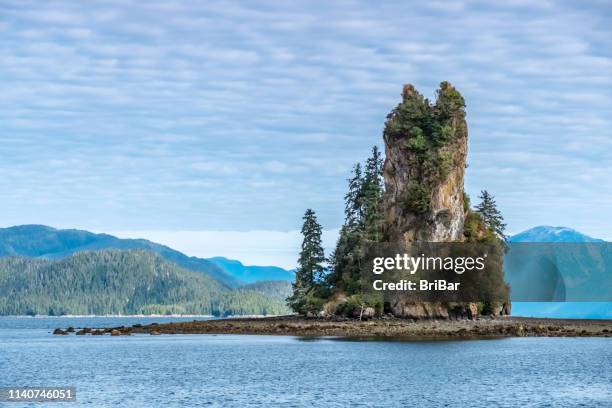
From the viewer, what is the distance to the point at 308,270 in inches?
7751

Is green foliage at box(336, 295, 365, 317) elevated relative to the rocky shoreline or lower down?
elevated

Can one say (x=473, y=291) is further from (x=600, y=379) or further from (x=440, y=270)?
(x=600, y=379)

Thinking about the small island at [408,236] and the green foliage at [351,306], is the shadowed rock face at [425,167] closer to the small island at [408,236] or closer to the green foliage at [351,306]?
the small island at [408,236]

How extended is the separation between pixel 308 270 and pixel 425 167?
3222 cm

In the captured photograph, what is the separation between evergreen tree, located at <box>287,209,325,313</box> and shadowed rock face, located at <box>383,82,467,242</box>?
1687 centimetres

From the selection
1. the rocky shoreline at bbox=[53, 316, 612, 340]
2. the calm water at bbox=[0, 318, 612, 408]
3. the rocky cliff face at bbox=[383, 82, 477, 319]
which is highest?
the rocky cliff face at bbox=[383, 82, 477, 319]

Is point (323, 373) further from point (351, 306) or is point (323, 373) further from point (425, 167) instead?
point (425, 167)

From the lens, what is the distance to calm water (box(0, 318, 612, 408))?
80188 millimetres

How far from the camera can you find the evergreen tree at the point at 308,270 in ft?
636

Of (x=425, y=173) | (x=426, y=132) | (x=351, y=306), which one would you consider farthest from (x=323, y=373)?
(x=426, y=132)

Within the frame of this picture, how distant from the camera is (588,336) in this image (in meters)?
170

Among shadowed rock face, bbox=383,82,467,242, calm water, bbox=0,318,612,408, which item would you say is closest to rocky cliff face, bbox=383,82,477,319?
shadowed rock face, bbox=383,82,467,242

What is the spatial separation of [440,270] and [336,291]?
66.2 feet

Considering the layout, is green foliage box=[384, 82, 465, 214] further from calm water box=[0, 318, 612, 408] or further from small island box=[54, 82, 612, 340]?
calm water box=[0, 318, 612, 408]
